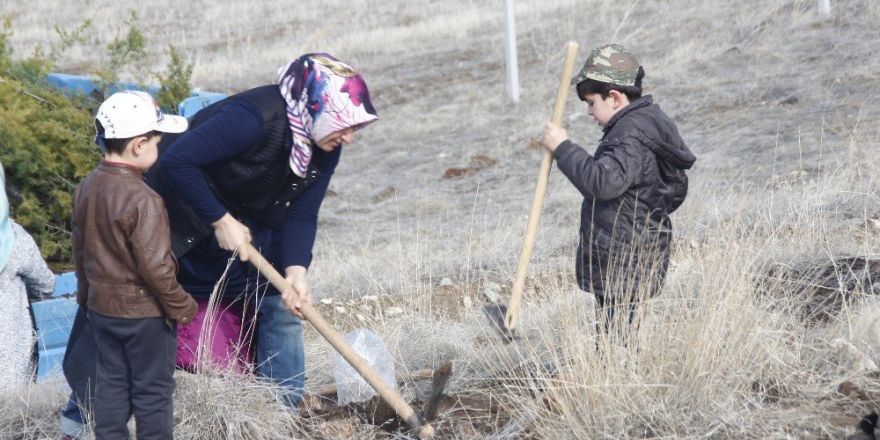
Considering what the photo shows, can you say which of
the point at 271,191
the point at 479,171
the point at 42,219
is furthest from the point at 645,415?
the point at 479,171

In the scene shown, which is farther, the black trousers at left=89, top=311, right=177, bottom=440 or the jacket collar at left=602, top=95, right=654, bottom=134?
the jacket collar at left=602, top=95, right=654, bottom=134

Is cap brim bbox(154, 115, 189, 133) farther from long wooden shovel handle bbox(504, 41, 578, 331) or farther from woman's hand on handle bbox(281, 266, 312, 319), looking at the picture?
long wooden shovel handle bbox(504, 41, 578, 331)

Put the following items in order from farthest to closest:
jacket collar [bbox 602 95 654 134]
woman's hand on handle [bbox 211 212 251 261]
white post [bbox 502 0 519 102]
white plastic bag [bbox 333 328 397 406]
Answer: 1. white post [bbox 502 0 519 102]
2. white plastic bag [bbox 333 328 397 406]
3. jacket collar [bbox 602 95 654 134]
4. woman's hand on handle [bbox 211 212 251 261]

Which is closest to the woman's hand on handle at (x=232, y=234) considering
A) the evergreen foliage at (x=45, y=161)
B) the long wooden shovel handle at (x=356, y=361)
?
the long wooden shovel handle at (x=356, y=361)

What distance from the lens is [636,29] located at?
51.5 ft

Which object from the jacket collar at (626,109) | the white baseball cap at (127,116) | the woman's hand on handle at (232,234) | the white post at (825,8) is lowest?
the white post at (825,8)

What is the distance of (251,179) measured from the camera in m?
3.64

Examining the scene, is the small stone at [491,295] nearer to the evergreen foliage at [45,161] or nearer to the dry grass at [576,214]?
the dry grass at [576,214]

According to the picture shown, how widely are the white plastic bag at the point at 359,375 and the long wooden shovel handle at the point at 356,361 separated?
39 centimetres

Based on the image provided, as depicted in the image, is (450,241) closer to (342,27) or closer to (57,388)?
(57,388)

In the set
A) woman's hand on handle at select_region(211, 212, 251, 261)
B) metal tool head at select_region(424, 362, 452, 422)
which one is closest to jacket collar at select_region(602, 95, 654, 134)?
metal tool head at select_region(424, 362, 452, 422)

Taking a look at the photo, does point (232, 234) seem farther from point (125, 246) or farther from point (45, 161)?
point (45, 161)

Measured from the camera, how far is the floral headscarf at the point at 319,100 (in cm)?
341

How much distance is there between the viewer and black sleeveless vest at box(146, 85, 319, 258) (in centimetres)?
353
